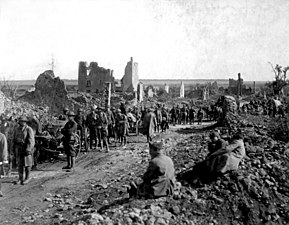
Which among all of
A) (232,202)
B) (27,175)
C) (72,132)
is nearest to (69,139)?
(72,132)

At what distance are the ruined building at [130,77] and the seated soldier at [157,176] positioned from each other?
123ft

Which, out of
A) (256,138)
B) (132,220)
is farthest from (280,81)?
(132,220)

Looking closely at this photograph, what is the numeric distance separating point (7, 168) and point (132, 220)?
610 cm

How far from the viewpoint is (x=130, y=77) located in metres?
44.5

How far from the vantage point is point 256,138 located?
10.6 meters

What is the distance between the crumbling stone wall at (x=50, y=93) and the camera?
28578 mm

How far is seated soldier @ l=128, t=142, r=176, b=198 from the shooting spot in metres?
6.27

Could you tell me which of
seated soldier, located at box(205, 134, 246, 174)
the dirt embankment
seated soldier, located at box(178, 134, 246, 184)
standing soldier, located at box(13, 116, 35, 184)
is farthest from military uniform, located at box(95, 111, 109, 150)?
seated soldier, located at box(205, 134, 246, 174)

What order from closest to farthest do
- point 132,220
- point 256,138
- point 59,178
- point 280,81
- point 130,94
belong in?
point 132,220 < point 59,178 < point 256,138 < point 280,81 < point 130,94

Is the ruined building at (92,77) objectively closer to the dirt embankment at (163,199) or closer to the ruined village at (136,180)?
A: the ruined village at (136,180)

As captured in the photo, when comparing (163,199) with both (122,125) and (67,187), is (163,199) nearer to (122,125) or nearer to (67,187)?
(67,187)

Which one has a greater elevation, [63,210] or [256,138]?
[256,138]

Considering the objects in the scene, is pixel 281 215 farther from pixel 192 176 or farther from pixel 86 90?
pixel 86 90

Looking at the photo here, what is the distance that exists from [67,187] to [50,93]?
70.1 ft
